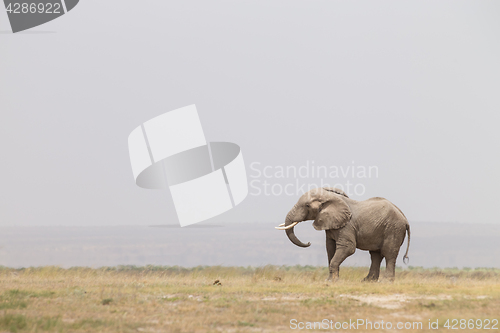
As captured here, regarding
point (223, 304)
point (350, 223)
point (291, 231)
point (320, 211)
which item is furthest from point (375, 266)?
point (223, 304)

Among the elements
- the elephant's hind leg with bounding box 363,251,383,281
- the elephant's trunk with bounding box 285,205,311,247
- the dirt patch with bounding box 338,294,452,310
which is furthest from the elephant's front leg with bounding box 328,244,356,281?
the dirt patch with bounding box 338,294,452,310

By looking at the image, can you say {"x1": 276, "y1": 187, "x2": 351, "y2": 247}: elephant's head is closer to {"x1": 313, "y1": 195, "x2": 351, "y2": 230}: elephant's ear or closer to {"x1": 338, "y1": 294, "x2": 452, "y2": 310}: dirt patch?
{"x1": 313, "y1": 195, "x2": 351, "y2": 230}: elephant's ear

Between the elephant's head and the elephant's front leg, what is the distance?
0.66 m

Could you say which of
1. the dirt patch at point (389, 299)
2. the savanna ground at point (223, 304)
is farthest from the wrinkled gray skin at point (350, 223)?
the dirt patch at point (389, 299)

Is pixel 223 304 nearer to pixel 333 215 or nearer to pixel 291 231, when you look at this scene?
pixel 333 215

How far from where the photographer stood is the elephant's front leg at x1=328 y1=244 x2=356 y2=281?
15.7m

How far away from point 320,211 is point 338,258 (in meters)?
1.48

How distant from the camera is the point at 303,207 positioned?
16234mm

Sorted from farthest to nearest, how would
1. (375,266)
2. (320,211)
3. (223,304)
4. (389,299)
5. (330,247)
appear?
(375,266) < (330,247) < (320,211) < (389,299) < (223,304)

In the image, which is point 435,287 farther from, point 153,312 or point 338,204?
point 153,312

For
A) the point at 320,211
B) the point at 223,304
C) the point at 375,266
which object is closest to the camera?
the point at 223,304

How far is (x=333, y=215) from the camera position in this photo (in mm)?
15758

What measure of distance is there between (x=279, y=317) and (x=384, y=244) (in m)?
7.74

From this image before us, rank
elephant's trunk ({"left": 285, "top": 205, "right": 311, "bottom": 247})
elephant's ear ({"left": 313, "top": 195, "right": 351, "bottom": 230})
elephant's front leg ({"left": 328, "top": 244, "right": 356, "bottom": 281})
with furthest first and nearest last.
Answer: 1. elephant's trunk ({"left": 285, "top": 205, "right": 311, "bottom": 247})
2. elephant's ear ({"left": 313, "top": 195, "right": 351, "bottom": 230})
3. elephant's front leg ({"left": 328, "top": 244, "right": 356, "bottom": 281})
